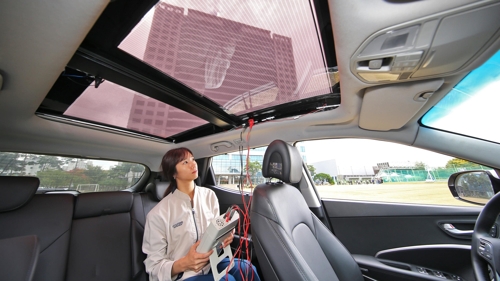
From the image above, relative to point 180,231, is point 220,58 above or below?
above

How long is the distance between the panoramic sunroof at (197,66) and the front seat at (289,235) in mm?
592

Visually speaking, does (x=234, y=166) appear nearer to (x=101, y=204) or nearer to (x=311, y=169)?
(x=311, y=169)

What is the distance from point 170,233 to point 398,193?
2370 millimetres

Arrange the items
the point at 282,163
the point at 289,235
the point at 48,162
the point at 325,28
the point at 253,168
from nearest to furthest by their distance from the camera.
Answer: the point at 325,28 → the point at 289,235 → the point at 282,163 → the point at 48,162 → the point at 253,168

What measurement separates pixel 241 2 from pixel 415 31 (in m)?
0.83

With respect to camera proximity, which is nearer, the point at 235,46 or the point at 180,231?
the point at 235,46

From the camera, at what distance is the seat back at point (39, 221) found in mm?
1386

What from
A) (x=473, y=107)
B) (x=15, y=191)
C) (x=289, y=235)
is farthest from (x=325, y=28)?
(x=15, y=191)

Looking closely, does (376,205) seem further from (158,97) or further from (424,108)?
(158,97)

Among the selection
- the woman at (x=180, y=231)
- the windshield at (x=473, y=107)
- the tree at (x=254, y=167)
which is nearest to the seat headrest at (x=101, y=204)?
the woman at (x=180, y=231)

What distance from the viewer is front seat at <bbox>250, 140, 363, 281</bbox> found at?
100 cm

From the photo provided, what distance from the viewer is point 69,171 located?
252 cm

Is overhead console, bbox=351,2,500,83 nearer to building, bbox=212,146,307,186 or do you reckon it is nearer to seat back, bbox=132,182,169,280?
building, bbox=212,146,307,186

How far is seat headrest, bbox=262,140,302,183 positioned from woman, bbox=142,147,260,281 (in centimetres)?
64
